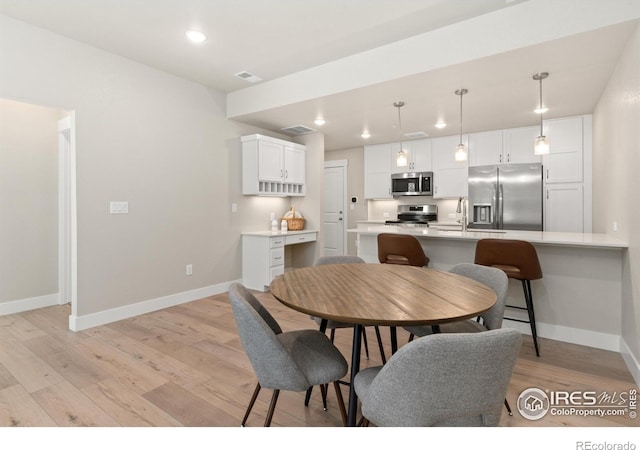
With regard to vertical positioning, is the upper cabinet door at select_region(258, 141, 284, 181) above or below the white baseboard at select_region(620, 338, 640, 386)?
above

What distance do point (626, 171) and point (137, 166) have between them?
14.4ft

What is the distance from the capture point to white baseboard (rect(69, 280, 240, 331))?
125 inches

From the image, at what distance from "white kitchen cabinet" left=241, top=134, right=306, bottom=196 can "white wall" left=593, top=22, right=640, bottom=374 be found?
12.2 feet

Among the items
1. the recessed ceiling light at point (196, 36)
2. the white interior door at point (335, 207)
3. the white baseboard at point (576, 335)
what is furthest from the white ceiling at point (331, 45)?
the white interior door at point (335, 207)

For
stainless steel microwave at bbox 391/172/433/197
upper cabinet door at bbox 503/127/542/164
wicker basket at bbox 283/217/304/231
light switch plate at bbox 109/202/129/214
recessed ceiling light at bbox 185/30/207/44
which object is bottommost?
wicker basket at bbox 283/217/304/231

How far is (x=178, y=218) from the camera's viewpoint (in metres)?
4.03

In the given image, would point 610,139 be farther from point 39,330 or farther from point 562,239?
point 39,330

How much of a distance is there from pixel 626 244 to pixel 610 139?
1.31 meters

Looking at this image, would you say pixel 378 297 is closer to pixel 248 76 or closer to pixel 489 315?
pixel 489 315

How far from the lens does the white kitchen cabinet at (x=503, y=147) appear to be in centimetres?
494

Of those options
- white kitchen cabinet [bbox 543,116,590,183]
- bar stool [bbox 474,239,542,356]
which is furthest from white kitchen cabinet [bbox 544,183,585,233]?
bar stool [bbox 474,239,542,356]

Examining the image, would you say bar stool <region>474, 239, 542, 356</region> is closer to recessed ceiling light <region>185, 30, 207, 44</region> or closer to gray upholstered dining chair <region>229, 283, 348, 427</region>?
gray upholstered dining chair <region>229, 283, 348, 427</region>

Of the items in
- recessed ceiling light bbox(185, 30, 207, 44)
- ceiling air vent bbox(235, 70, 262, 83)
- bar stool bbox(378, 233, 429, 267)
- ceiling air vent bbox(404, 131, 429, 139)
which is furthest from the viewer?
ceiling air vent bbox(404, 131, 429, 139)

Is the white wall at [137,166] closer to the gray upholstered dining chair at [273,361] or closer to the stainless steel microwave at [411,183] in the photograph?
the gray upholstered dining chair at [273,361]
